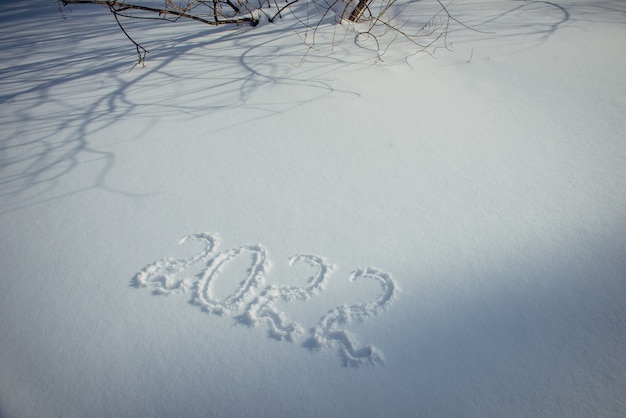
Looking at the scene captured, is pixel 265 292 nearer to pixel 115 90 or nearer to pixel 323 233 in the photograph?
pixel 323 233

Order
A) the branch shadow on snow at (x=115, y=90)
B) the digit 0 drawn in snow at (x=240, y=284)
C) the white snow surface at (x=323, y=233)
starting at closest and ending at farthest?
the white snow surface at (x=323, y=233) → the digit 0 drawn in snow at (x=240, y=284) → the branch shadow on snow at (x=115, y=90)

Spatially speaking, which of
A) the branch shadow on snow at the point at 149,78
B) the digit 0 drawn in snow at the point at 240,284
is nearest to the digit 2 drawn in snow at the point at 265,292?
the digit 0 drawn in snow at the point at 240,284

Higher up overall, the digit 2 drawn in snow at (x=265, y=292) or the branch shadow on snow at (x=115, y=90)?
the branch shadow on snow at (x=115, y=90)

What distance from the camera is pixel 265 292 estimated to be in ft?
2.90

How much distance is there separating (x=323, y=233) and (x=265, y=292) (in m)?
0.24

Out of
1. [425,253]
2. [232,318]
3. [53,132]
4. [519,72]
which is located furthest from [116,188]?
[519,72]

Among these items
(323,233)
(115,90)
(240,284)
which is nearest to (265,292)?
(240,284)

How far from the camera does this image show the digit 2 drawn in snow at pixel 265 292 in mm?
773

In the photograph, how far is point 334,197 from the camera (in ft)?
3.63

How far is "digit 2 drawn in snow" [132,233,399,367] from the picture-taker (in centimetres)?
77

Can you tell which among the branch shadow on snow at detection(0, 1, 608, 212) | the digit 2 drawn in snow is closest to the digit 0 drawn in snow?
the digit 2 drawn in snow

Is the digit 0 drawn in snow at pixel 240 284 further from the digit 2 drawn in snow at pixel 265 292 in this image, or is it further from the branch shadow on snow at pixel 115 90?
the branch shadow on snow at pixel 115 90

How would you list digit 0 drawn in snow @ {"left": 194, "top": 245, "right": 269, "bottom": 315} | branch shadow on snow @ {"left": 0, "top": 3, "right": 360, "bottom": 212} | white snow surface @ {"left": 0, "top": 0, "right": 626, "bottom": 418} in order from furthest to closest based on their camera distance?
branch shadow on snow @ {"left": 0, "top": 3, "right": 360, "bottom": 212}, digit 0 drawn in snow @ {"left": 194, "top": 245, "right": 269, "bottom": 315}, white snow surface @ {"left": 0, "top": 0, "right": 626, "bottom": 418}

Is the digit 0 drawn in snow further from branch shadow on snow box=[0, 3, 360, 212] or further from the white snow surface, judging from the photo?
branch shadow on snow box=[0, 3, 360, 212]
